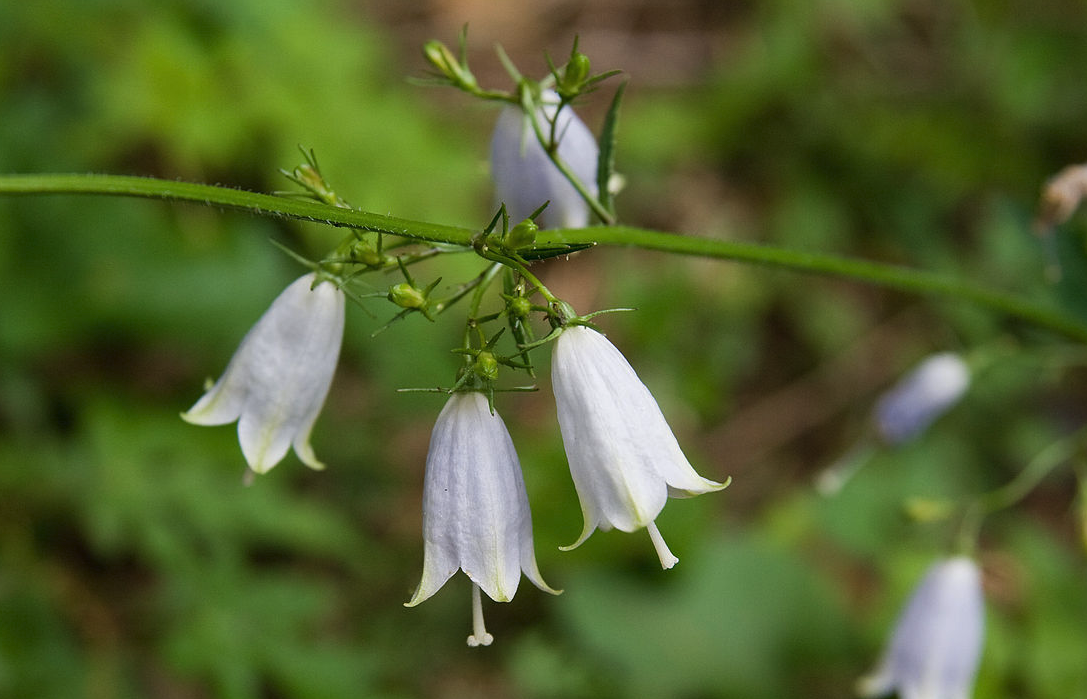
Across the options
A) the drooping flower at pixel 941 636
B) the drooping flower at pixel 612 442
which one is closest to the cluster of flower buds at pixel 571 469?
the drooping flower at pixel 612 442

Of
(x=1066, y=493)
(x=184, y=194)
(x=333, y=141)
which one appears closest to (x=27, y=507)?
(x=333, y=141)

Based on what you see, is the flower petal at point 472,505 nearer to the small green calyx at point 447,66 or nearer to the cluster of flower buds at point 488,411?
the cluster of flower buds at point 488,411

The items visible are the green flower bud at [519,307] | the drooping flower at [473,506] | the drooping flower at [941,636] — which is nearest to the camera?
the green flower bud at [519,307]

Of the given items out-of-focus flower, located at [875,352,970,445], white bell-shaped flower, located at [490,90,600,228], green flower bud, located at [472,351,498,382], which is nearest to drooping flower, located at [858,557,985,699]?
out-of-focus flower, located at [875,352,970,445]

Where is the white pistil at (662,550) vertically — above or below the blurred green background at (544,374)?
below

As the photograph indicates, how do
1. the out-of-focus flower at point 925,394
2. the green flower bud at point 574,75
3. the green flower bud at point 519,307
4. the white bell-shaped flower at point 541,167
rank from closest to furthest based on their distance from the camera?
the green flower bud at point 519,307, the green flower bud at point 574,75, the white bell-shaped flower at point 541,167, the out-of-focus flower at point 925,394

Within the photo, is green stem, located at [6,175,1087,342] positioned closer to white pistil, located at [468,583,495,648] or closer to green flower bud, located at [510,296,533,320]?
green flower bud, located at [510,296,533,320]

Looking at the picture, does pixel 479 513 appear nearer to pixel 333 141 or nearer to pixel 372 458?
pixel 372 458
